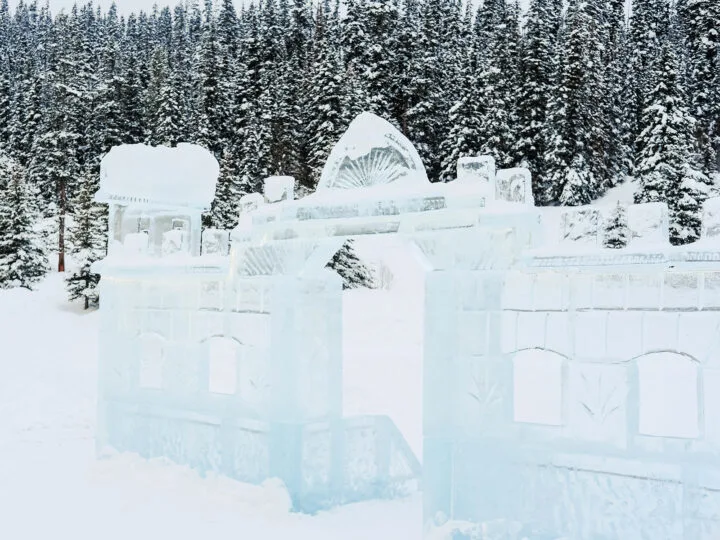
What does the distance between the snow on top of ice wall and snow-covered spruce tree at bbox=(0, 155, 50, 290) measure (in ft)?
67.6

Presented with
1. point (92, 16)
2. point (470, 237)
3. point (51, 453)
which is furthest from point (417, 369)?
point (92, 16)

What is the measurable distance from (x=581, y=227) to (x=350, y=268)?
61.3 ft

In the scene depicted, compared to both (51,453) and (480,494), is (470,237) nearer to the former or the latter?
(480,494)

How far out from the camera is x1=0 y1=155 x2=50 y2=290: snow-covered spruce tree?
28.1 metres

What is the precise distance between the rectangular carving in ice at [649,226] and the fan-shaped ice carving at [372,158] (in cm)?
207

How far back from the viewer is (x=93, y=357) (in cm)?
1839

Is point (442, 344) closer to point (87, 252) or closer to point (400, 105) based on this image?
point (87, 252)

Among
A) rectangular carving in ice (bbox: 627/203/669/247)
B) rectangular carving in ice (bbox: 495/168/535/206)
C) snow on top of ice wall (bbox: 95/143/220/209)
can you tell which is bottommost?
rectangular carving in ice (bbox: 627/203/669/247)

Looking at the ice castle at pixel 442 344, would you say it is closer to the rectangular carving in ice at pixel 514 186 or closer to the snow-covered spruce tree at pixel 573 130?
the rectangular carving in ice at pixel 514 186

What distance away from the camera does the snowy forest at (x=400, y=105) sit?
2831 cm

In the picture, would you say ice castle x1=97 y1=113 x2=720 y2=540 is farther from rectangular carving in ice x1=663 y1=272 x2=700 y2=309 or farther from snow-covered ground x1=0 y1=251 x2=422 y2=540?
snow-covered ground x1=0 y1=251 x2=422 y2=540

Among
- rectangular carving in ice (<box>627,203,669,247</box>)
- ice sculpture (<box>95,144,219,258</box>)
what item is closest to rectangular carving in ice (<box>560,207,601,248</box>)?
rectangular carving in ice (<box>627,203,669,247</box>)

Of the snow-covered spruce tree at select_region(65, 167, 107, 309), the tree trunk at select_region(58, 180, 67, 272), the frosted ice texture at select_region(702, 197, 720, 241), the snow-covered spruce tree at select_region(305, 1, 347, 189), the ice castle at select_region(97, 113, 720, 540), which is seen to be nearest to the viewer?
the frosted ice texture at select_region(702, 197, 720, 241)

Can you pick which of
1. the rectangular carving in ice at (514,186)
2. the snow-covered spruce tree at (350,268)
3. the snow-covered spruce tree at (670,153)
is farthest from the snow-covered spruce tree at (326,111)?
the rectangular carving in ice at (514,186)
